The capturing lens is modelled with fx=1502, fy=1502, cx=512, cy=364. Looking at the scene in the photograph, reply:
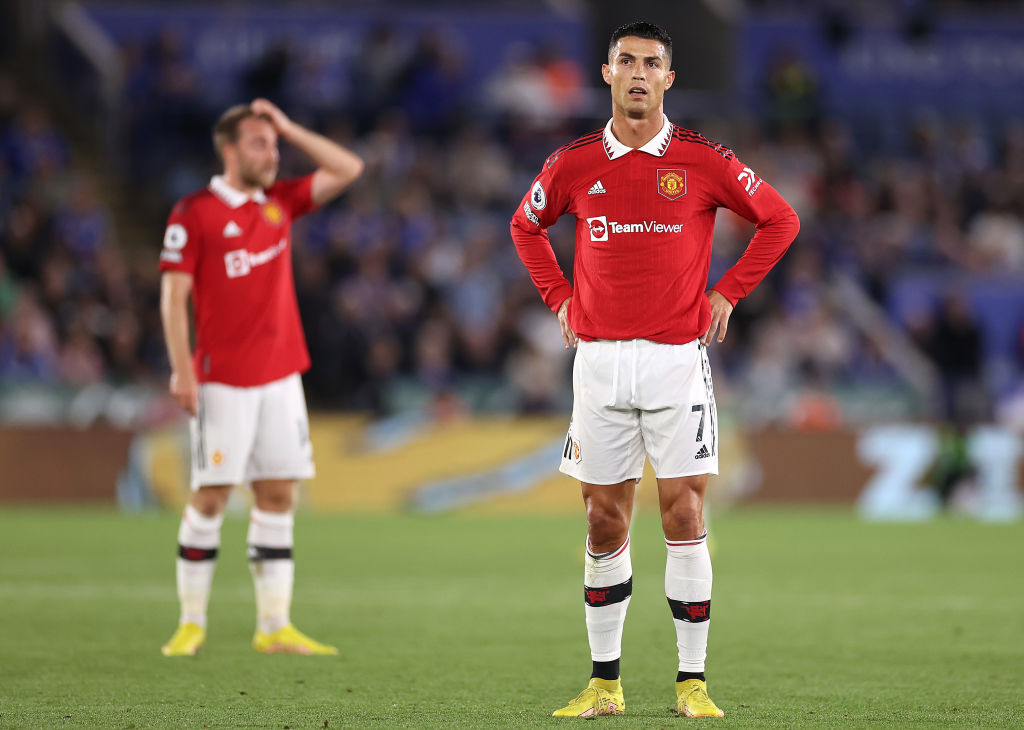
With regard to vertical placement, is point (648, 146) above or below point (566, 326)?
above

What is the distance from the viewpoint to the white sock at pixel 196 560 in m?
7.55

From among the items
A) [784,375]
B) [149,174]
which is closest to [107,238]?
[149,174]

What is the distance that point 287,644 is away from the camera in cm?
746

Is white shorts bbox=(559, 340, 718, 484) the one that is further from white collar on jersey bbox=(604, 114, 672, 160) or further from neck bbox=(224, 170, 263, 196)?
neck bbox=(224, 170, 263, 196)

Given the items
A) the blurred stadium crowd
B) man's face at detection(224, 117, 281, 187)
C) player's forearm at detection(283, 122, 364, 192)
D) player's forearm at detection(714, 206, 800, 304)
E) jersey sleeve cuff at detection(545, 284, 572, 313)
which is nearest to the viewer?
player's forearm at detection(714, 206, 800, 304)

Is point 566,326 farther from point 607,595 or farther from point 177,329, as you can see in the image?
point 177,329

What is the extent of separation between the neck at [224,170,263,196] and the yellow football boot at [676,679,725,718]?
3.51 m

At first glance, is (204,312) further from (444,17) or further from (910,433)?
(444,17)

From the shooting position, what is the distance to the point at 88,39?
2069 centimetres

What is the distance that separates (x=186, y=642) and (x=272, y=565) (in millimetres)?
591

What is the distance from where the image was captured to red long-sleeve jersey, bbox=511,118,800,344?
5.88 meters

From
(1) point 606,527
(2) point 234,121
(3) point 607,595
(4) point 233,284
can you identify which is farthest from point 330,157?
(3) point 607,595

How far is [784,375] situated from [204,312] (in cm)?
1068

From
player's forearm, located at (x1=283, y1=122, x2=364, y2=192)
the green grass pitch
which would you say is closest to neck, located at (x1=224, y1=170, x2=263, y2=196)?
player's forearm, located at (x1=283, y1=122, x2=364, y2=192)
